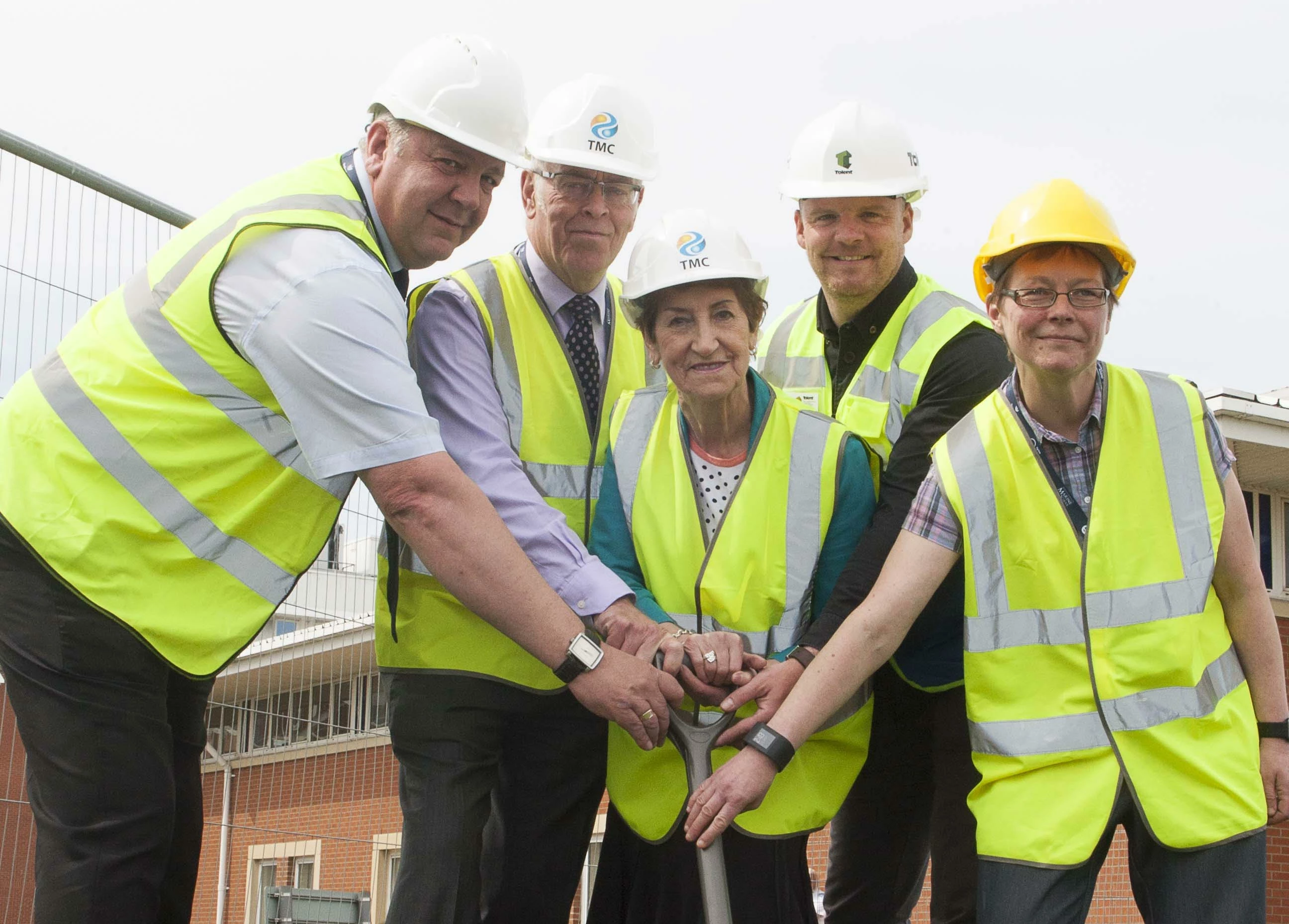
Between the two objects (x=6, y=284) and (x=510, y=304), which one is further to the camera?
(x=6, y=284)

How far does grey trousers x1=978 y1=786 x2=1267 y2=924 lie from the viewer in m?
2.92

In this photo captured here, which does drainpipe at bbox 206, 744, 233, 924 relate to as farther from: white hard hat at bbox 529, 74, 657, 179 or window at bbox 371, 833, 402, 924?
white hard hat at bbox 529, 74, 657, 179

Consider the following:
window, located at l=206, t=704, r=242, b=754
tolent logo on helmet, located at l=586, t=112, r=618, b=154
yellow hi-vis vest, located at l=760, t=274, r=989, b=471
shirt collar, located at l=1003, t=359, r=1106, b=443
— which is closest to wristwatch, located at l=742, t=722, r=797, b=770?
yellow hi-vis vest, located at l=760, t=274, r=989, b=471

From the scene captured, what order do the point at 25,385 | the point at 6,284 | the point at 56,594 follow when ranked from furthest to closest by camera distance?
the point at 6,284, the point at 25,385, the point at 56,594

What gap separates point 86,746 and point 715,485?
65.2 inches

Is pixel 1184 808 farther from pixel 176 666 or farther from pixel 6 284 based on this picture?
pixel 6 284

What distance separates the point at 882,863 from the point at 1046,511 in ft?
4.83

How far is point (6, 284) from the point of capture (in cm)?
500

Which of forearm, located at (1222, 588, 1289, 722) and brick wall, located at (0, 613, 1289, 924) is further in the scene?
brick wall, located at (0, 613, 1289, 924)

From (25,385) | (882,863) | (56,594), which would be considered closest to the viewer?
(56,594)

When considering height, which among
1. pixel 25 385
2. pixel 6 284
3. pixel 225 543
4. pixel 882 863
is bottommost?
pixel 882 863

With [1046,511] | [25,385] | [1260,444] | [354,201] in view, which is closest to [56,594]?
[25,385]

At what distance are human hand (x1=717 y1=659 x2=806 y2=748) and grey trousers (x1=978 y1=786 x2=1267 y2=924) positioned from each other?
2.01 feet

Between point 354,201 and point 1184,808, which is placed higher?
point 354,201
